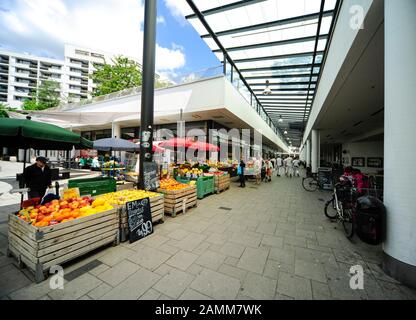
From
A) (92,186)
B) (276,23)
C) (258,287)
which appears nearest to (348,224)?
(258,287)

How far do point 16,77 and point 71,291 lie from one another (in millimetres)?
75782

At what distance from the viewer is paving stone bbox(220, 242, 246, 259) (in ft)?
10.2

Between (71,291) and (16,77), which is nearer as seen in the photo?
(71,291)

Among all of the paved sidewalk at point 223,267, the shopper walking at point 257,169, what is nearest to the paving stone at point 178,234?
the paved sidewalk at point 223,267

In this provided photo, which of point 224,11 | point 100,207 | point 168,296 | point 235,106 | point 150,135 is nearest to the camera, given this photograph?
point 168,296

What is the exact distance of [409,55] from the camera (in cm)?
240

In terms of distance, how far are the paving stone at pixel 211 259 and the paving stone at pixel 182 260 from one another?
0.11 meters

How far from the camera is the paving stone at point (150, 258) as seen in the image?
2.72m

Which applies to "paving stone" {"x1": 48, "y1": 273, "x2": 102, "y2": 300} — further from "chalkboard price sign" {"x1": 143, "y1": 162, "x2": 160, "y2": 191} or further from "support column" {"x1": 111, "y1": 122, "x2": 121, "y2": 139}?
"support column" {"x1": 111, "y1": 122, "x2": 121, "y2": 139}

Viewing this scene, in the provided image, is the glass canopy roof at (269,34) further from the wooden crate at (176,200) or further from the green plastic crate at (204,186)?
the wooden crate at (176,200)

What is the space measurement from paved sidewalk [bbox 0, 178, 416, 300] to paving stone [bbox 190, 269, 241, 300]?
0.01m

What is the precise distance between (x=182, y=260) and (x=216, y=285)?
780 mm
